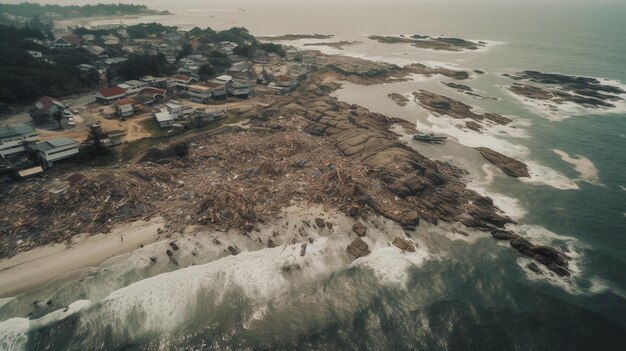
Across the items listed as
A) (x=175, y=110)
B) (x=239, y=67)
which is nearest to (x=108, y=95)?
(x=175, y=110)

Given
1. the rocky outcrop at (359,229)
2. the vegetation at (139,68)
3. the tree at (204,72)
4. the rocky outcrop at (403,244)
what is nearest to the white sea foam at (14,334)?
the rocky outcrop at (359,229)

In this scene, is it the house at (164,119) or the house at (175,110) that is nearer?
the house at (164,119)

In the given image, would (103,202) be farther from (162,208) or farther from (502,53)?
(502,53)

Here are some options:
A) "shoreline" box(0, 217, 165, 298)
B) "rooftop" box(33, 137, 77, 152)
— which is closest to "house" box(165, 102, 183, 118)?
"rooftop" box(33, 137, 77, 152)

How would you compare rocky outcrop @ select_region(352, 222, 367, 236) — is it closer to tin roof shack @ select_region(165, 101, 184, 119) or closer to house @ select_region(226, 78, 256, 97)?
tin roof shack @ select_region(165, 101, 184, 119)

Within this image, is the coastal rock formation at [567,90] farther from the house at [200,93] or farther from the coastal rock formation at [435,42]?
the house at [200,93]

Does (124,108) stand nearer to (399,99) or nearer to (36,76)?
(36,76)
